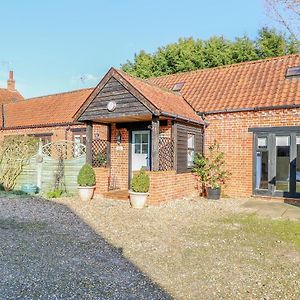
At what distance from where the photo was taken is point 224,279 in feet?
14.2

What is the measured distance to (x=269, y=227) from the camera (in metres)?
7.48

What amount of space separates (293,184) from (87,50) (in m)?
13.2

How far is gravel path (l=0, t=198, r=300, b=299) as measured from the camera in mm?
3958

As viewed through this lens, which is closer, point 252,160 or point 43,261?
point 43,261

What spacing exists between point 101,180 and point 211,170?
14.1 feet

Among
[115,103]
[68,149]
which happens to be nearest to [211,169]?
[115,103]

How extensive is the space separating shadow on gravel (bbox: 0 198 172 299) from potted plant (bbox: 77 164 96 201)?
3.38 m

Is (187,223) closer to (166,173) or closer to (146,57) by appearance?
(166,173)

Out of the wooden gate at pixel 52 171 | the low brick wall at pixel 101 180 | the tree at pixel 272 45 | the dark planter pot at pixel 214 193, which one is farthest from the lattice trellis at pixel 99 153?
the tree at pixel 272 45

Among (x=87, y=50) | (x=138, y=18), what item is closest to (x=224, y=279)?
(x=138, y=18)

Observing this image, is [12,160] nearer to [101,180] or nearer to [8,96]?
[101,180]

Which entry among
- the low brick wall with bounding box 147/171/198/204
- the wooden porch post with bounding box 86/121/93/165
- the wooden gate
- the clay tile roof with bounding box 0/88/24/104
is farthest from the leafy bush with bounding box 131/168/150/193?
the clay tile roof with bounding box 0/88/24/104

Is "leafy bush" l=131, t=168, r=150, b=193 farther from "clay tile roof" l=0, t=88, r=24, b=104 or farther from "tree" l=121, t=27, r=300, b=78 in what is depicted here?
"clay tile roof" l=0, t=88, r=24, b=104

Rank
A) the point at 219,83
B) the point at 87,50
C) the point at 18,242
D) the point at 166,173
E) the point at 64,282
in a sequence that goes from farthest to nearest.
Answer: the point at 87,50 → the point at 219,83 → the point at 166,173 → the point at 18,242 → the point at 64,282
